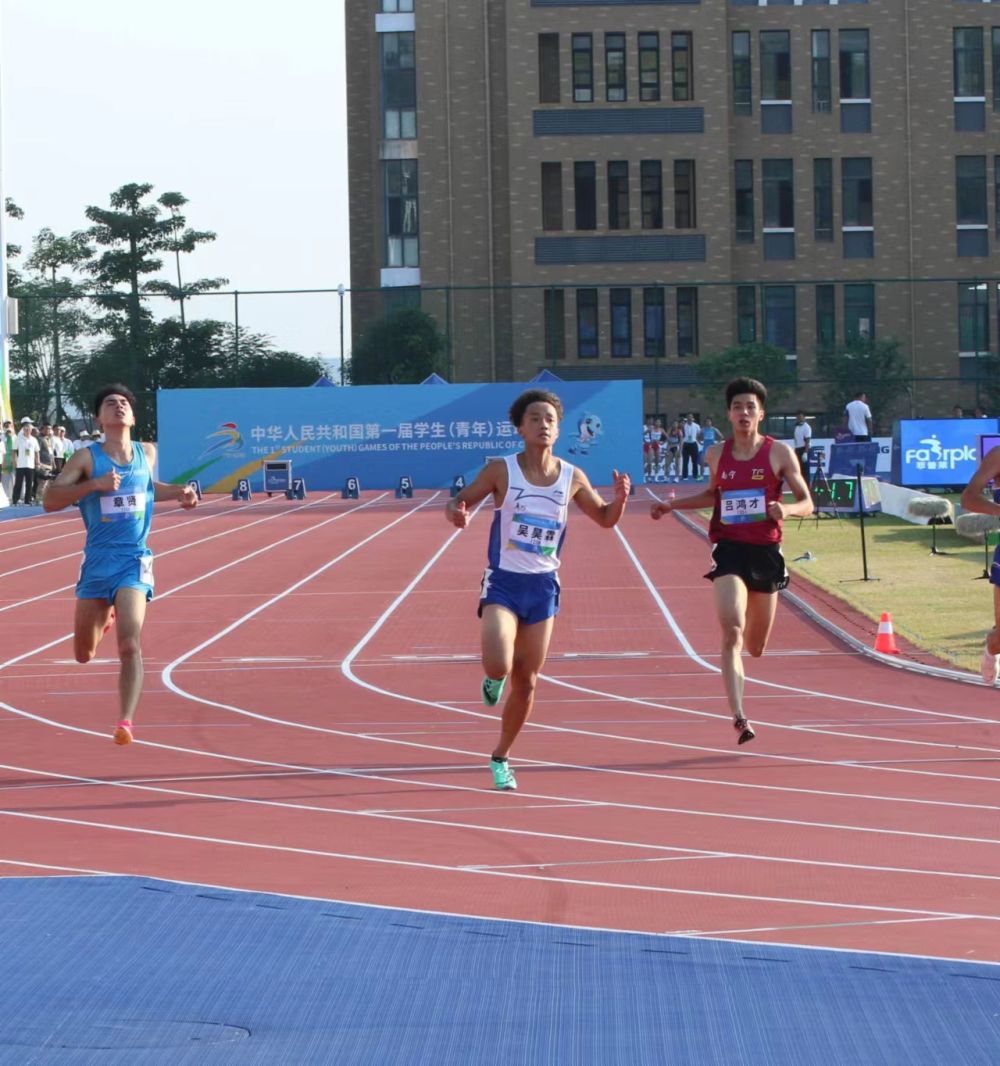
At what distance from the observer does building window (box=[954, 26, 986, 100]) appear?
54500 mm

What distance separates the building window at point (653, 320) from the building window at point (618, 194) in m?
2.48

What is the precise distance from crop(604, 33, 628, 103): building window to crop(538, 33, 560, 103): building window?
1.43m

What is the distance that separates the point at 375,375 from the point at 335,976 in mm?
43337

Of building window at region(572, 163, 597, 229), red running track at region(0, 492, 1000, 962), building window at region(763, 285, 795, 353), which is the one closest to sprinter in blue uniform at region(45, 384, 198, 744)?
red running track at region(0, 492, 1000, 962)

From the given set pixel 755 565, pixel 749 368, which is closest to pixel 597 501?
pixel 755 565

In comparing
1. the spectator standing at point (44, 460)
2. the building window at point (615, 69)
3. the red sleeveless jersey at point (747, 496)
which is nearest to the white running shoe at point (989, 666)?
the red sleeveless jersey at point (747, 496)

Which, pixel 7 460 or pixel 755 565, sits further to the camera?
pixel 7 460

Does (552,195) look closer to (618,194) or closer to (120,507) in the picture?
(618,194)

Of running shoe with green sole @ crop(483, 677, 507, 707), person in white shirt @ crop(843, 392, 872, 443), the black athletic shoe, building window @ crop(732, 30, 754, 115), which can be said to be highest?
building window @ crop(732, 30, 754, 115)

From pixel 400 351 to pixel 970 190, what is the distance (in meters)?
18.1

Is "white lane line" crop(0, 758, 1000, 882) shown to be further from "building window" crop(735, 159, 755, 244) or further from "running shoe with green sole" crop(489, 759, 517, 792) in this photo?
"building window" crop(735, 159, 755, 244)

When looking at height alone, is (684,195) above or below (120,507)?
above

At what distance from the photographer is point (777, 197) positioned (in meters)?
54.8

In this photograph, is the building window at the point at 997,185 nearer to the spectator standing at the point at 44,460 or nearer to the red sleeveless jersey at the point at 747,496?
the spectator standing at the point at 44,460
